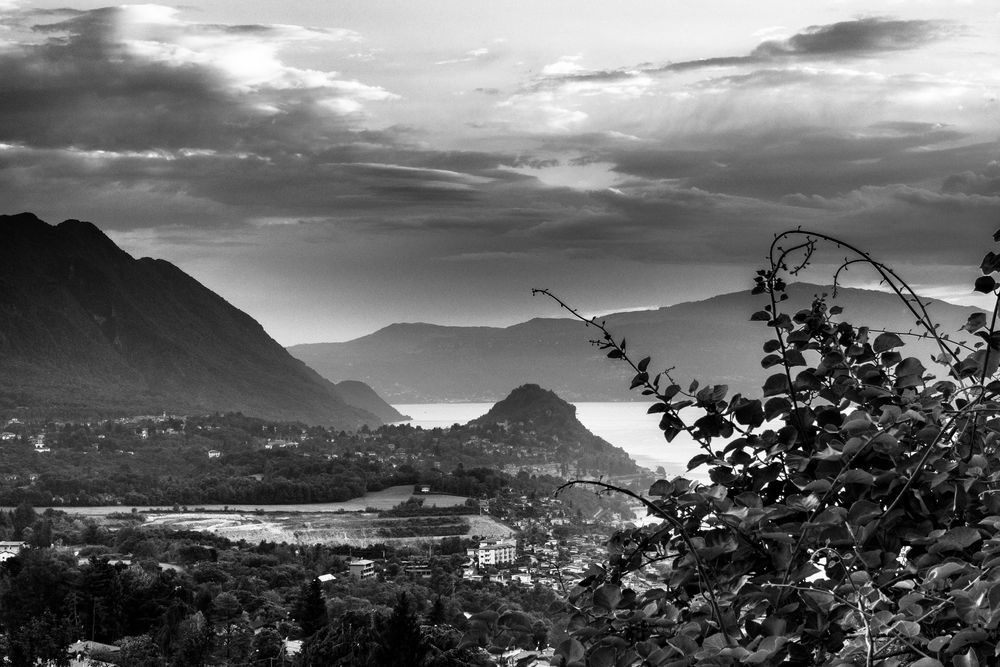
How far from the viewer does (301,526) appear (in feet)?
134

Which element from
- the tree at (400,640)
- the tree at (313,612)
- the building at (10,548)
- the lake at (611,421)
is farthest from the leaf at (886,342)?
the building at (10,548)

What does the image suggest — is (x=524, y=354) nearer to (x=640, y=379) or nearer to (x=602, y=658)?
(x=640, y=379)

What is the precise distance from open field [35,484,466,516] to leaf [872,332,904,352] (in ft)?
144

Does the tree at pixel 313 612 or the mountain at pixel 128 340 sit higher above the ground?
the mountain at pixel 128 340

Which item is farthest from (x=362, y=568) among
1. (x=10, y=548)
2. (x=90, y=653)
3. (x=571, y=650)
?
(x=571, y=650)

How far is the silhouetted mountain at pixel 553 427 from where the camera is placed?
2084 inches

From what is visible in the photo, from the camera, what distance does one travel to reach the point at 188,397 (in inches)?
3556

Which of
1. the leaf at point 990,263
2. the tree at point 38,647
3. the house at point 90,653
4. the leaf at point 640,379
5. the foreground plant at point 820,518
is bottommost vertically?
the house at point 90,653

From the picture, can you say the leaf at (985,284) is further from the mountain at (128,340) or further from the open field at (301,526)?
the mountain at (128,340)

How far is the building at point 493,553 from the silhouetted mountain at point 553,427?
16698 mm

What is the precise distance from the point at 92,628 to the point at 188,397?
70.2 meters

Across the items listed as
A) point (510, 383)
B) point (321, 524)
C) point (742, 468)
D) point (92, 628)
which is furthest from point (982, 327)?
point (510, 383)

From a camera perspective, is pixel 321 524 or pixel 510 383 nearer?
pixel 321 524

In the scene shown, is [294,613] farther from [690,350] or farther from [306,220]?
[306,220]
